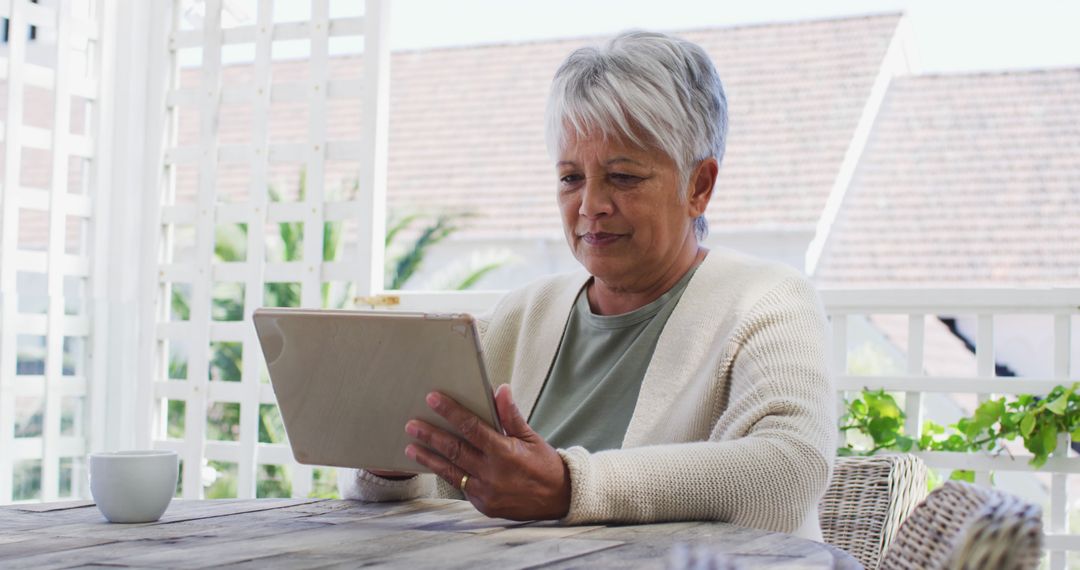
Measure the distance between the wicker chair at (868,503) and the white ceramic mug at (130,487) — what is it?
102 centimetres

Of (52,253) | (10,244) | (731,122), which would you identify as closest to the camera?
(10,244)

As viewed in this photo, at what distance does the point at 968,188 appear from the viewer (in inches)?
467

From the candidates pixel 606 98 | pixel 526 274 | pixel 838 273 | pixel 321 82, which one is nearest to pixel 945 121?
pixel 838 273

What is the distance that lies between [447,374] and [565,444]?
1.74 ft

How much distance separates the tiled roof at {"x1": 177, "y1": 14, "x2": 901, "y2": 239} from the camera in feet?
37.3

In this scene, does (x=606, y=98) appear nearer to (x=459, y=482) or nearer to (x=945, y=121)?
(x=459, y=482)

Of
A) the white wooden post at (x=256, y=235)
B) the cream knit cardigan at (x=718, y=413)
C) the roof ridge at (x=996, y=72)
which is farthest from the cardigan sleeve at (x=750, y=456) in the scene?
the roof ridge at (x=996, y=72)

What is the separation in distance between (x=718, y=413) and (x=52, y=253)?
2.38 m

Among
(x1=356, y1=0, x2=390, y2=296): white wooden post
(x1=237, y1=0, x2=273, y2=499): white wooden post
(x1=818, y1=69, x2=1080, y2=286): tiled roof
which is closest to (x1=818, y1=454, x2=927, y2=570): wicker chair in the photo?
(x1=356, y1=0, x2=390, y2=296): white wooden post

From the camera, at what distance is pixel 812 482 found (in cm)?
146

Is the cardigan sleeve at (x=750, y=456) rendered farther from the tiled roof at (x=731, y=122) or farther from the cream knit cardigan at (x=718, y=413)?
the tiled roof at (x=731, y=122)

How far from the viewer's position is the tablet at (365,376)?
129 centimetres

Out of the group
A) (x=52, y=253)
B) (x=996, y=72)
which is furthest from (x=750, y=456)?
(x=996, y=72)

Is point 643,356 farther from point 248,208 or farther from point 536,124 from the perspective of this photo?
point 536,124
